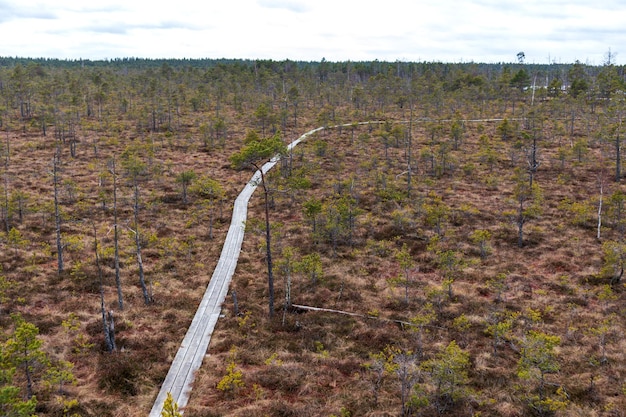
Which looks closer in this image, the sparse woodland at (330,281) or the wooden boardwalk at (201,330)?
the sparse woodland at (330,281)

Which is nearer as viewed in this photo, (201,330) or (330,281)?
(201,330)

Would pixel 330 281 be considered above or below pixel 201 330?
above

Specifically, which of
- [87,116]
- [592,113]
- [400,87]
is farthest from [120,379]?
[400,87]

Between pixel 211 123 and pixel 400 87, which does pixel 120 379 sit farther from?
pixel 400 87
